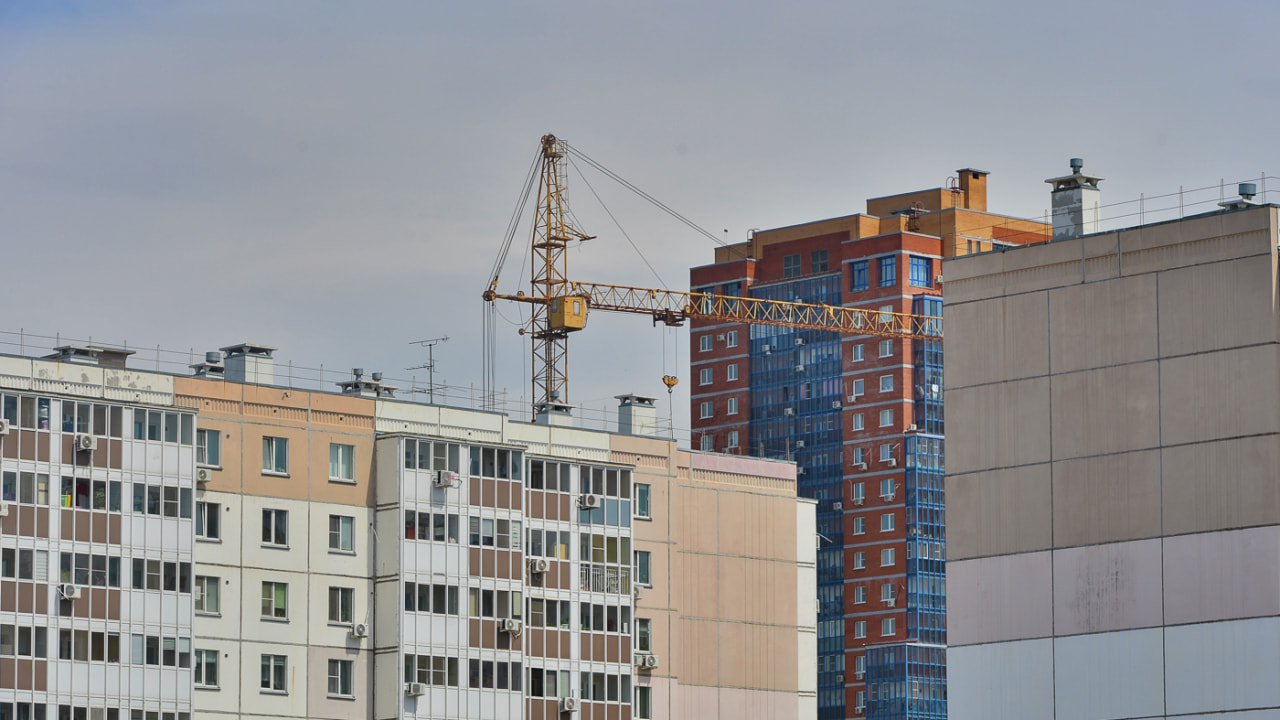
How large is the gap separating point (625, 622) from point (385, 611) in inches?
553

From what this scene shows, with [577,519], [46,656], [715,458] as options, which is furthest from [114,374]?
[715,458]

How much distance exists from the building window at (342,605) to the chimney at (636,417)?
878 inches

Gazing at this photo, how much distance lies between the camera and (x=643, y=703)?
126m

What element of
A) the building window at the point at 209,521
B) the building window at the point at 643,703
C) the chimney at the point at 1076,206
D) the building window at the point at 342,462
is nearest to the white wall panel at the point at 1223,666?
the chimney at the point at 1076,206

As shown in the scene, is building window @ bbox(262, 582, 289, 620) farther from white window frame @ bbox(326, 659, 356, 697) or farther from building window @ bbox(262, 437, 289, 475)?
building window @ bbox(262, 437, 289, 475)

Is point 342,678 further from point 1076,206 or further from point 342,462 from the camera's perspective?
point 1076,206

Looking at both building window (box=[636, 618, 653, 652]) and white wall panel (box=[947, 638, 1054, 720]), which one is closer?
white wall panel (box=[947, 638, 1054, 720])

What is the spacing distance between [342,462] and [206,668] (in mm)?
11513

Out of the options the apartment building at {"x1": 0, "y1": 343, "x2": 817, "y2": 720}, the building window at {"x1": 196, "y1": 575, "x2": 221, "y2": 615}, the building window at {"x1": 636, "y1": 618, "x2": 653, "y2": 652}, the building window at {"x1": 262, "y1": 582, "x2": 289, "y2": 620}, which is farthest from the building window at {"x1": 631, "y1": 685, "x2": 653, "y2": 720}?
the building window at {"x1": 196, "y1": 575, "x2": 221, "y2": 615}

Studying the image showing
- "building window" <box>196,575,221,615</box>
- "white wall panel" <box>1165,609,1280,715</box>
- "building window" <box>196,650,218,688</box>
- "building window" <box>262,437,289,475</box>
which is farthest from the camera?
"building window" <box>262,437,289,475</box>

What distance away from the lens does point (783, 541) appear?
438 ft

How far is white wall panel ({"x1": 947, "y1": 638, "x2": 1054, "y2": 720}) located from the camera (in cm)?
8781

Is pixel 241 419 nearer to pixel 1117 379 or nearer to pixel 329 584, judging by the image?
pixel 329 584

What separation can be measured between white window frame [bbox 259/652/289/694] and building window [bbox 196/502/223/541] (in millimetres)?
5633
